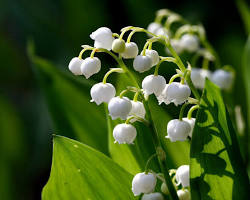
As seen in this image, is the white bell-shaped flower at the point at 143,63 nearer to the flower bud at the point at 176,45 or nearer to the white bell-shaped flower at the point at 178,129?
the white bell-shaped flower at the point at 178,129

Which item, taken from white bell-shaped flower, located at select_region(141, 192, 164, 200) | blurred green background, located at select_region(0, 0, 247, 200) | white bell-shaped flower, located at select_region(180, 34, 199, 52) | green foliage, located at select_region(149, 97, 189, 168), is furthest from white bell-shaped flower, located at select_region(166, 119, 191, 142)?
blurred green background, located at select_region(0, 0, 247, 200)

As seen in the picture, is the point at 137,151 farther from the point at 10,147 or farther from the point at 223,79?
the point at 10,147

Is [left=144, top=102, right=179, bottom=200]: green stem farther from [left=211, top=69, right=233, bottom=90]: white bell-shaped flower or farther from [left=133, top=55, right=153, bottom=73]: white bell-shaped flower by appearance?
[left=211, top=69, right=233, bottom=90]: white bell-shaped flower

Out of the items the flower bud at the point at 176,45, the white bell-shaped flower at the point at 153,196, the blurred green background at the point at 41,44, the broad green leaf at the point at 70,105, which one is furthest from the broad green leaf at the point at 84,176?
the blurred green background at the point at 41,44

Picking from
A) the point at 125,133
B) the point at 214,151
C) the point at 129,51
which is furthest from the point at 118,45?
the point at 214,151

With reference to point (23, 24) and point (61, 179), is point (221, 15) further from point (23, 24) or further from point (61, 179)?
point (61, 179)

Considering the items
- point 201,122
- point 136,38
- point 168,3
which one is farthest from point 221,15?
point 201,122
